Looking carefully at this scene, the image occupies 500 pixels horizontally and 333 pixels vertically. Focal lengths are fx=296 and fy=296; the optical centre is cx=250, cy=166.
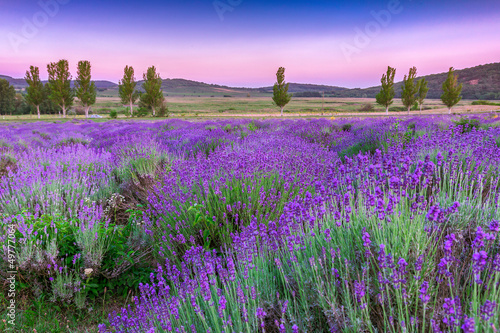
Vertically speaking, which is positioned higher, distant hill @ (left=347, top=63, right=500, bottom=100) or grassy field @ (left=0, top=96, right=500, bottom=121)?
distant hill @ (left=347, top=63, right=500, bottom=100)

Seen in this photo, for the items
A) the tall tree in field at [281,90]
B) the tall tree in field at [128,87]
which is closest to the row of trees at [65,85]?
the tall tree in field at [128,87]

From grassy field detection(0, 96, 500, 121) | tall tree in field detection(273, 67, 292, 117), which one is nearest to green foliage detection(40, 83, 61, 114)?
grassy field detection(0, 96, 500, 121)

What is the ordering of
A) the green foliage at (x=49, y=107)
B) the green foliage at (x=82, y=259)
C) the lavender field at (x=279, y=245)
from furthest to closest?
the green foliage at (x=49, y=107) → the green foliage at (x=82, y=259) → the lavender field at (x=279, y=245)

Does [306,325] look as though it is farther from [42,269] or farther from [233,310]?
[42,269]

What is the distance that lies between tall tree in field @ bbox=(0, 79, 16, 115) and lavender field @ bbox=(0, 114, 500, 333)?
81.4 metres

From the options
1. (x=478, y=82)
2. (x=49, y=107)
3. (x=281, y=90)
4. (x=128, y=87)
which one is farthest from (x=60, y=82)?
(x=478, y=82)

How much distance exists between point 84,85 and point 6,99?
33.3 metres

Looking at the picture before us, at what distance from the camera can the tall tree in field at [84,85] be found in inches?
1874

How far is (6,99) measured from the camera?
6681 centimetres

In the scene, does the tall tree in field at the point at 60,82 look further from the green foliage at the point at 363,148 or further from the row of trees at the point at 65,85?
the green foliage at the point at 363,148

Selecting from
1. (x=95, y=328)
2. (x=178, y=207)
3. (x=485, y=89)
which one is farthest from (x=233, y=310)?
(x=485, y=89)

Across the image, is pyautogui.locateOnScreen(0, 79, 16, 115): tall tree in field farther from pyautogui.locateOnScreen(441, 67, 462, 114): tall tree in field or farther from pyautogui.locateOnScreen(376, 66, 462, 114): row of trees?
pyautogui.locateOnScreen(441, 67, 462, 114): tall tree in field

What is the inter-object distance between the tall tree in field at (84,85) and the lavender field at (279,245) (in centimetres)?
4990

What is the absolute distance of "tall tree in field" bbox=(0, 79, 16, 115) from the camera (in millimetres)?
66562
